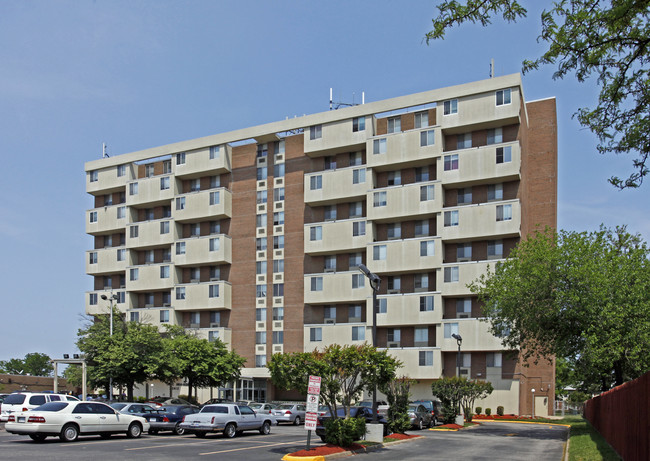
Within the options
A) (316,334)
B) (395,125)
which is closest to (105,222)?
(316,334)

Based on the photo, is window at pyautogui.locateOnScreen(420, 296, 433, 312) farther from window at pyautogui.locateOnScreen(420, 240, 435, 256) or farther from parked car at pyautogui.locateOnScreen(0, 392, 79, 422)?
parked car at pyautogui.locateOnScreen(0, 392, 79, 422)

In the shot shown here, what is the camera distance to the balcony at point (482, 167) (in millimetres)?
57406

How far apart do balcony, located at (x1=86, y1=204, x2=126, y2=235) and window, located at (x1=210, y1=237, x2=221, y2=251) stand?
537 inches

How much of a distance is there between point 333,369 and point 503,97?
40.3 meters

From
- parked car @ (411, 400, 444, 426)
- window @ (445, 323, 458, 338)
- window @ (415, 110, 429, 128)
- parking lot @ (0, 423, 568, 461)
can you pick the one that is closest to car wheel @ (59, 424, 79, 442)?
parking lot @ (0, 423, 568, 461)

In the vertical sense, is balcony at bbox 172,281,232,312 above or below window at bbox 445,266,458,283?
below

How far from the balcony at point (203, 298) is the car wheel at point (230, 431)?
3879cm

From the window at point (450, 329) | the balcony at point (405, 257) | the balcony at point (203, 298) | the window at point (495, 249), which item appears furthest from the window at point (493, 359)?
the balcony at point (203, 298)

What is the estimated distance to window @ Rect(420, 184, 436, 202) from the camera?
Answer: 6031 centimetres

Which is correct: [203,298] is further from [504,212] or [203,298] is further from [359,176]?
[504,212]

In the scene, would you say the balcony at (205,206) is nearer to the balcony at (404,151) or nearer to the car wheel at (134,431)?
the balcony at (404,151)

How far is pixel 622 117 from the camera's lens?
1039cm

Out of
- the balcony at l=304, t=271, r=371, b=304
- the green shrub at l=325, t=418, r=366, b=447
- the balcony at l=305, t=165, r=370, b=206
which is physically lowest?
the green shrub at l=325, t=418, r=366, b=447

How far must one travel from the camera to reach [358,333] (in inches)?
2440
